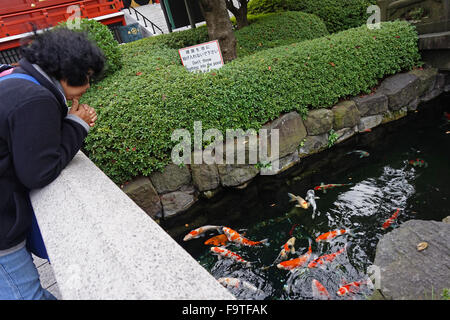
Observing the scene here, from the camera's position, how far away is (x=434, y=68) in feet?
21.4

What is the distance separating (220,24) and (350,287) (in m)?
5.85

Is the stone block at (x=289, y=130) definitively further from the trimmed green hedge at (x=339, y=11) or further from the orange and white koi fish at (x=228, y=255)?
the trimmed green hedge at (x=339, y=11)

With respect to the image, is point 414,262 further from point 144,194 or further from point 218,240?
point 144,194

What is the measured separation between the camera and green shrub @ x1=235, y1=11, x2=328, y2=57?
7773 mm

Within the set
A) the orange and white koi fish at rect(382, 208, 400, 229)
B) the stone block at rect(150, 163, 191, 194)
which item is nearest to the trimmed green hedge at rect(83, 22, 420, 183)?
the stone block at rect(150, 163, 191, 194)

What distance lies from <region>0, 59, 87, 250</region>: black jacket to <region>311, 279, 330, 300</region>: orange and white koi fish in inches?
102

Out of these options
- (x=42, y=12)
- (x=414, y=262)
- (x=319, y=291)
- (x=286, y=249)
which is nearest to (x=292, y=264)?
(x=286, y=249)

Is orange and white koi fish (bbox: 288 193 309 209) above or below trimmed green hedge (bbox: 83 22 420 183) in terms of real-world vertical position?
below

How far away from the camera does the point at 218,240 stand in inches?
149

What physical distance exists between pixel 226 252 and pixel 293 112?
112 inches

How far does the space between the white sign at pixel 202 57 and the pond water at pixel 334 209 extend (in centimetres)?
246

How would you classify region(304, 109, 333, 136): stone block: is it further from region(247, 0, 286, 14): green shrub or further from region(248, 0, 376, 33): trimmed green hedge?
region(247, 0, 286, 14): green shrub

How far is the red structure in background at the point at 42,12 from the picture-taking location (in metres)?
14.1
